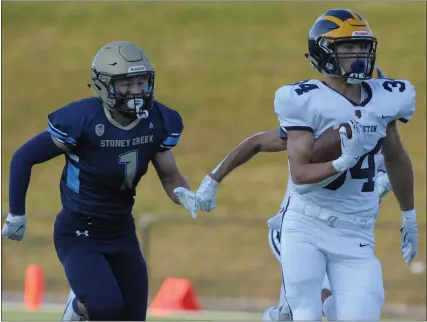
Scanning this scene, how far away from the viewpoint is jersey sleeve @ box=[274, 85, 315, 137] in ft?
19.7

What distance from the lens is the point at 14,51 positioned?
25.7m

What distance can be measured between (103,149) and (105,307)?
0.85 metres

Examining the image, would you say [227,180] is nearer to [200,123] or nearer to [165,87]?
[200,123]

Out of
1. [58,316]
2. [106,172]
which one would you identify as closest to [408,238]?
[106,172]

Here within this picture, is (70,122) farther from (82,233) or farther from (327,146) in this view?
(327,146)

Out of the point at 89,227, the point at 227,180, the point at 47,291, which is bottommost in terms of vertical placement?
the point at 227,180

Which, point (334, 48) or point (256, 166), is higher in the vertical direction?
point (334, 48)

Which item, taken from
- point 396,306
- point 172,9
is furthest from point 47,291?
point 172,9

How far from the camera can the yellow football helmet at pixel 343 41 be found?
20.1ft

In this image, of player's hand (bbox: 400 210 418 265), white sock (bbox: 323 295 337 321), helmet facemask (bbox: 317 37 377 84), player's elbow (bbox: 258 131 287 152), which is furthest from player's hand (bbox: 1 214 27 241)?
player's hand (bbox: 400 210 418 265)

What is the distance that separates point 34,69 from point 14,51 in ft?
2.91

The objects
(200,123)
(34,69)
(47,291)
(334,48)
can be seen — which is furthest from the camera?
(34,69)

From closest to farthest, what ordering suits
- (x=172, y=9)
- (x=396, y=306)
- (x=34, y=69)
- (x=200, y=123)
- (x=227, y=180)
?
(x=396, y=306)
(x=227, y=180)
(x=200, y=123)
(x=34, y=69)
(x=172, y=9)

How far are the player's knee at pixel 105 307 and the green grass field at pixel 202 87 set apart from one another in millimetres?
8735
